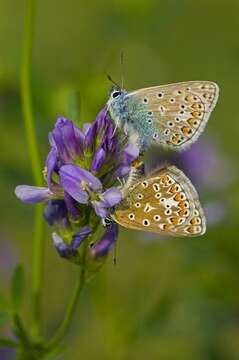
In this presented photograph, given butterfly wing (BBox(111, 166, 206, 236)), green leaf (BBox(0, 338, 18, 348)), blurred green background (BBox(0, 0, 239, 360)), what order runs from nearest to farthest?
butterfly wing (BBox(111, 166, 206, 236)) → green leaf (BBox(0, 338, 18, 348)) → blurred green background (BBox(0, 0, 239, 360))

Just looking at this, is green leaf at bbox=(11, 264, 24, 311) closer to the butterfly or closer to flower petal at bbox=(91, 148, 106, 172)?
flower petal at bbox=(91, 148, 106, 172)

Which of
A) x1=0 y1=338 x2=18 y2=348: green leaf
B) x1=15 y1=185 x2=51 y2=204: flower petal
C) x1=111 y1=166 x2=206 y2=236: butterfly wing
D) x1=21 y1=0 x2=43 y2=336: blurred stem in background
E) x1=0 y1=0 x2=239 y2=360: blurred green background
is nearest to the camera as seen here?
x1=111 y1=166 x2=206 y2=236: butterfly wing

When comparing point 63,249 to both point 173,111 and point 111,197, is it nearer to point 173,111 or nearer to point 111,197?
point 111,197

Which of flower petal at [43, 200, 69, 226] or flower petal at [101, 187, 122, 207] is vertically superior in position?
flower petal at [101, 187, 122, 207]

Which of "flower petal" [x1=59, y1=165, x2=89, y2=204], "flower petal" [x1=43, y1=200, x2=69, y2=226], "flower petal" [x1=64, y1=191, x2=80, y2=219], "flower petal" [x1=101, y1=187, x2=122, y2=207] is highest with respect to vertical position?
"flower petal" [x1=59, y1=165, x2=89, y2=204]

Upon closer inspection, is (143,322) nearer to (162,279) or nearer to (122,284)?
(162,279)

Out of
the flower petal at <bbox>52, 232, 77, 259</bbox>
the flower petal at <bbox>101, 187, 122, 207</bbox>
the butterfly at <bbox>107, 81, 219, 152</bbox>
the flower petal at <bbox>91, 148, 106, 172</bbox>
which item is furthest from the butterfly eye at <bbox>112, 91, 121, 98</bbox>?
the flower petal at <bbox>52, 232, 77, 259</bbox>

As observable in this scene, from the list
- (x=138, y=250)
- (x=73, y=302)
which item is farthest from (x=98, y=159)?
(x=138, y=250)
